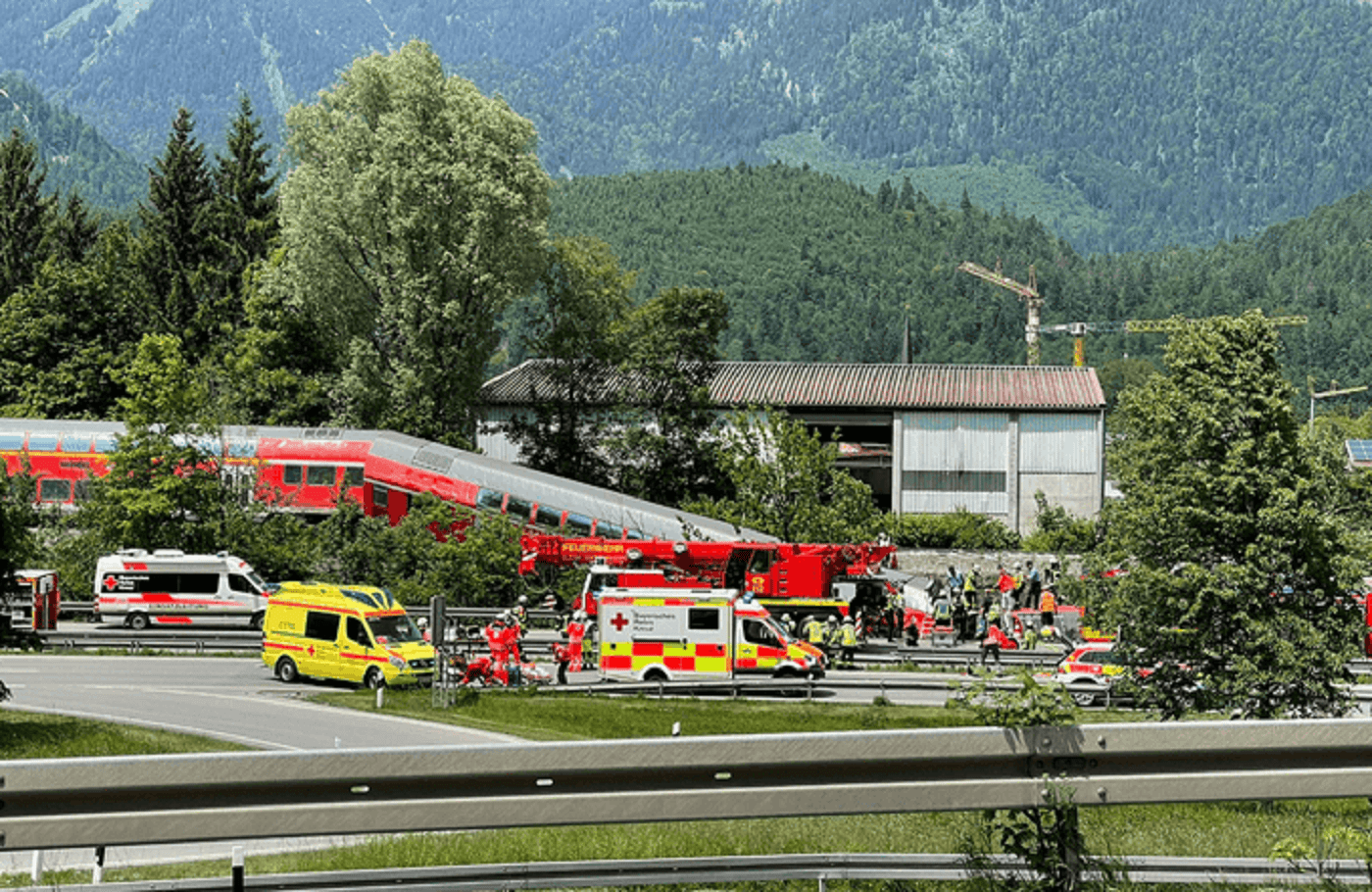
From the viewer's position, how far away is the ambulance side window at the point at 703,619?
3312cm

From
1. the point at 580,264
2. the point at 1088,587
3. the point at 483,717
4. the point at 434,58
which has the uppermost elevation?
the point at 434,58

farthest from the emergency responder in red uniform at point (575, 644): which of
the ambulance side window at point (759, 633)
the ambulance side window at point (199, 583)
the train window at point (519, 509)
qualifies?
the train window at point (519, 509)

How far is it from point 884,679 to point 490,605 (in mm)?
15236

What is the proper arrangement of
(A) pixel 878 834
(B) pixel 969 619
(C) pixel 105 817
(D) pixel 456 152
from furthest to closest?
(D) pixel 456 152
(B) pixel 969 619
(A) pixel 878 834
(C) pixel 105 817

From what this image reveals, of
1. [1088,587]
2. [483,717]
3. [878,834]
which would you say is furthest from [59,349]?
[878,834]

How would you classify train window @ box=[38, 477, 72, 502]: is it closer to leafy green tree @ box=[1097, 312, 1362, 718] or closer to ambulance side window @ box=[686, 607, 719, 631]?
ambulance side window @ box=[686, 607, 719, 631]

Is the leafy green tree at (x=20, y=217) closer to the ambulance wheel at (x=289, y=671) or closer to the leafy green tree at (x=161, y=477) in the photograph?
the leafy green tree at (x=161, y=477)

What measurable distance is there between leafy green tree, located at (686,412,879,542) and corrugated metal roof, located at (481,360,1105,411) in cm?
2562

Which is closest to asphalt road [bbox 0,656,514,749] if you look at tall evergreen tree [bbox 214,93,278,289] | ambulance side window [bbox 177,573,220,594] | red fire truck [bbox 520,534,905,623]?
ambulance side window [bbox 177,573,220,594]

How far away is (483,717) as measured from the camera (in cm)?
2750

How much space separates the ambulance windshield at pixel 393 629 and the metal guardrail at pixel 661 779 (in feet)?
88.0

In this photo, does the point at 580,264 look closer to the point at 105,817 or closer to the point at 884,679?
the point at 884,679

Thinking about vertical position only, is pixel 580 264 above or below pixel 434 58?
below

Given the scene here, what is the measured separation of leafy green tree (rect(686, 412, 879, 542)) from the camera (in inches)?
1871
